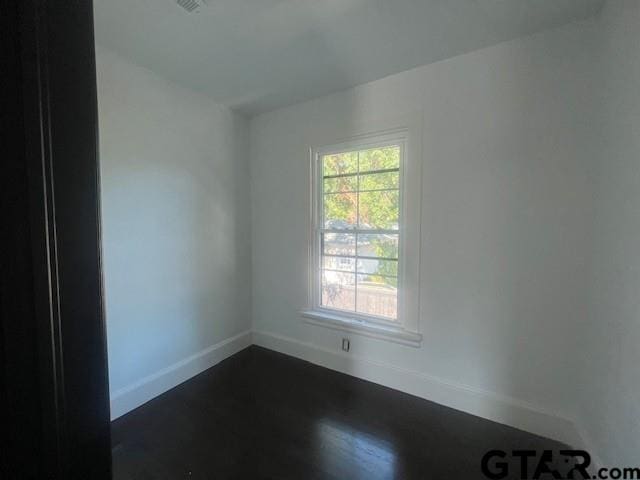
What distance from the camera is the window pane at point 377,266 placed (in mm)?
2305

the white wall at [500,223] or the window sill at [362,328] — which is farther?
the window sill at [362,328]

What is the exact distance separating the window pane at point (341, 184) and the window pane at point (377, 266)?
635 mm

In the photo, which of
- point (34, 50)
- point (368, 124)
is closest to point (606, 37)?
point (368, 124)

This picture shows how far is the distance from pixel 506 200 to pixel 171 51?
2428 mm

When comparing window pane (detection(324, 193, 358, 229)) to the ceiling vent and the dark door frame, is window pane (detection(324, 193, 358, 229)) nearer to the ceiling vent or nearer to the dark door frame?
the ceiling vent

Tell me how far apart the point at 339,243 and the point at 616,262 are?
175 cm

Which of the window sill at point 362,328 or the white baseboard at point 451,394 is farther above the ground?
the window sill at point 362,328

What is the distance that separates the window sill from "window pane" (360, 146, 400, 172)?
1304 mm

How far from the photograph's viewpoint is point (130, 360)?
204 cm

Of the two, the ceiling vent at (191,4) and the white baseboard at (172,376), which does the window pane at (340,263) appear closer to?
the white baseboard at (172,376)

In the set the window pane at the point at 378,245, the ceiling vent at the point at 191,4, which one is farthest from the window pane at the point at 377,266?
the ceiling vent at the point at 191,4

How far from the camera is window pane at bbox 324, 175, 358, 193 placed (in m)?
2.48

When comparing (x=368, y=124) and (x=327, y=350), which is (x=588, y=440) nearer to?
(x=327, y=350)

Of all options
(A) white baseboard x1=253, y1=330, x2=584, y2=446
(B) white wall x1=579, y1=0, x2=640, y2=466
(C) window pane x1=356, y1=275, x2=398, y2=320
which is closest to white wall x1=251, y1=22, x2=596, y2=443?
(A) white baseboard x1=253, y1=330, x2=584, y2=446
